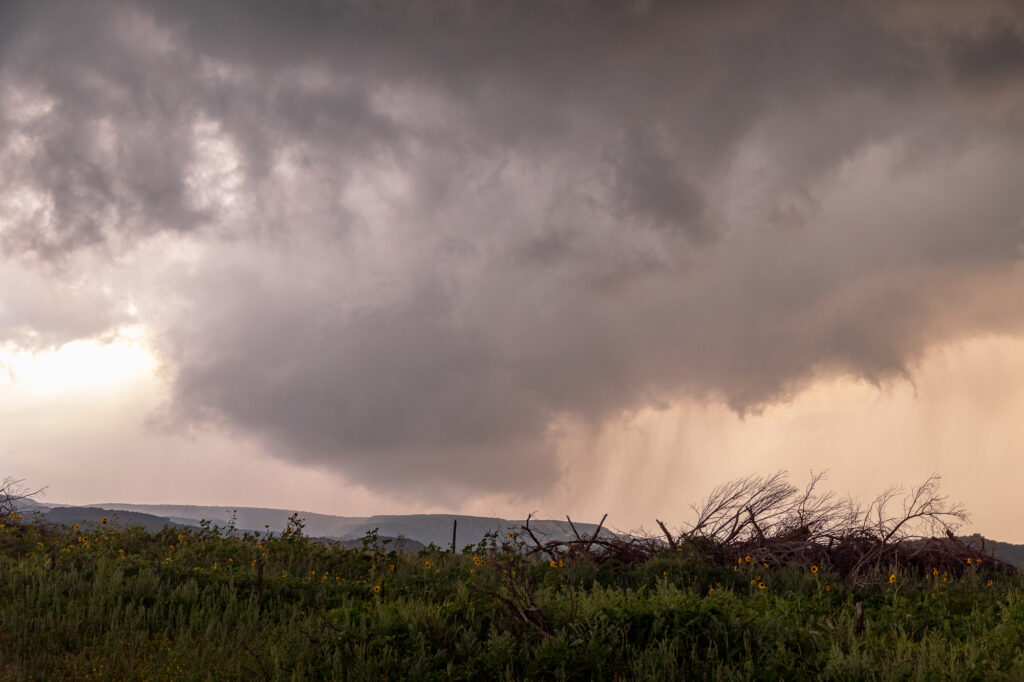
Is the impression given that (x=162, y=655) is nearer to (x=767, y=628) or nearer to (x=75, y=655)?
(x=75, y=655)

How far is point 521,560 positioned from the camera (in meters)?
15.2

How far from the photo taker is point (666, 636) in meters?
8.72

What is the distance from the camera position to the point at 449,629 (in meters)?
8.63

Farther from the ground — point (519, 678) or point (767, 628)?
point (767, 628)

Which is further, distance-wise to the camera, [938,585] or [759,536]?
[759,536]

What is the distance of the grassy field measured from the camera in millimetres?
7945

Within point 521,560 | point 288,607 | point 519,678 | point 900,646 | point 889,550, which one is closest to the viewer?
point 519,678

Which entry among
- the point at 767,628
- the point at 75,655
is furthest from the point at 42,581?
the point at 767,628

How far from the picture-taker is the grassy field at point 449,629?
26.1 feet

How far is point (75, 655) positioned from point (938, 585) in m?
14.4

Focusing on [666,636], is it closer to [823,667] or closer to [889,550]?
[823,667]

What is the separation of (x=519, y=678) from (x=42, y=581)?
7976 mm

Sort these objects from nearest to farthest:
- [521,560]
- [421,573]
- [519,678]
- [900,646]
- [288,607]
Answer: [519,678] → [900,646] → [288,607] → [421,573] → [521,560]

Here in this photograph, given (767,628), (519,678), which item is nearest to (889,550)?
(767,628)
